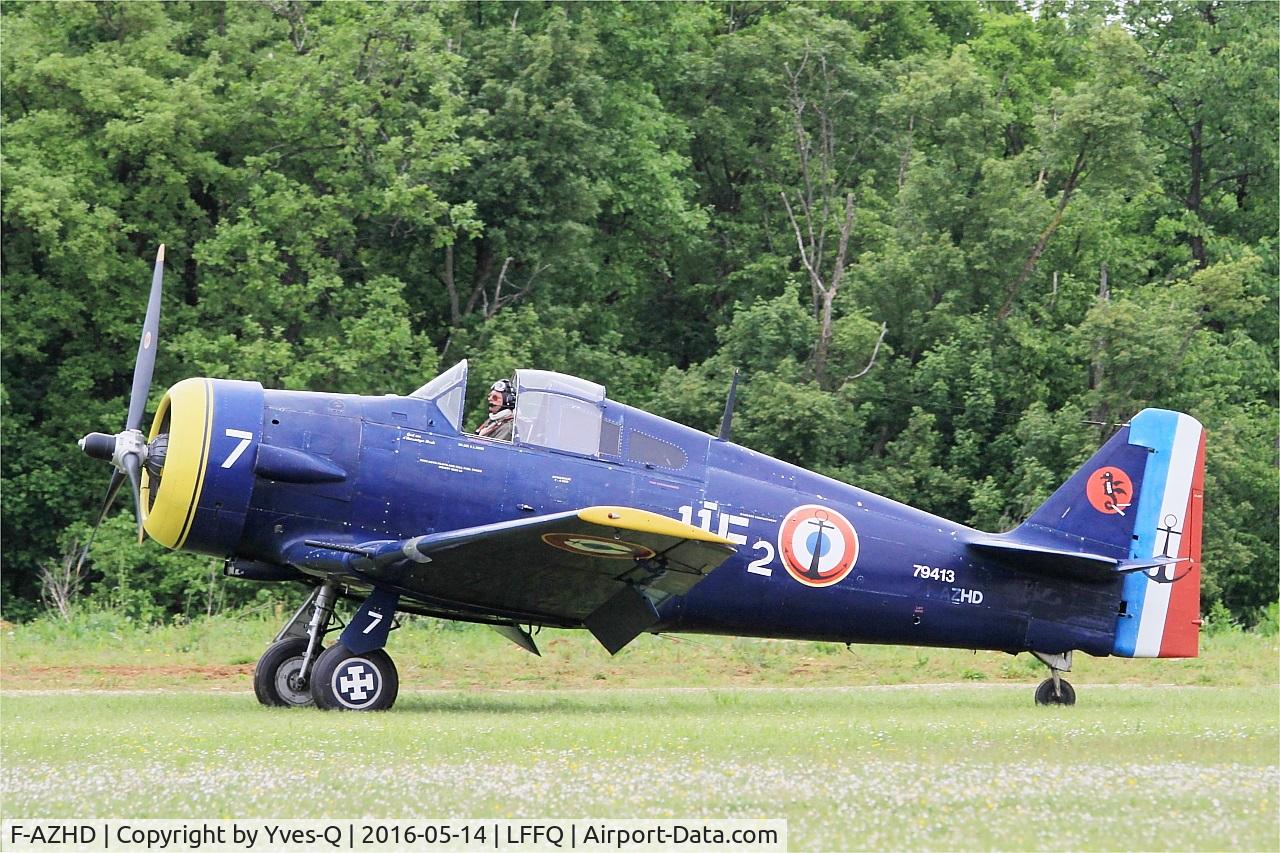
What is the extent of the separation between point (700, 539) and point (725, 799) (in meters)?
3.69

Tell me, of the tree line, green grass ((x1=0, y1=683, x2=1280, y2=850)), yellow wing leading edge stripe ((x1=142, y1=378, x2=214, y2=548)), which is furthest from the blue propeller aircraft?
the tree line

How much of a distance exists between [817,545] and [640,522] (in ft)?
9.41

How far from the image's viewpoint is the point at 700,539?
37.1ft

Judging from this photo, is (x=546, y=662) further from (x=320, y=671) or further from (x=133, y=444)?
(x=133, y=444)

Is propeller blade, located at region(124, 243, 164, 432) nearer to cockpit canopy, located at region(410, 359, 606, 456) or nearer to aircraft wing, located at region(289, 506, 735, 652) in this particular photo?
aircraft wing, located at region(289, 506, 735, 652)

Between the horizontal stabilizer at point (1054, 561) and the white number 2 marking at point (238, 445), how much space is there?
19.7ft

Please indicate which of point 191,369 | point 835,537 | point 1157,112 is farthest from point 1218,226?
point 835,537

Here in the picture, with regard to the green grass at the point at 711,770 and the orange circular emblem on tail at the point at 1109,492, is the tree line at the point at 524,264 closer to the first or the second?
the orange circular emblem on tail at the point at 1109,492

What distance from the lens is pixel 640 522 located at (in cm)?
1112

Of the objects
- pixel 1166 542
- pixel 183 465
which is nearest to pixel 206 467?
pixel 183 465

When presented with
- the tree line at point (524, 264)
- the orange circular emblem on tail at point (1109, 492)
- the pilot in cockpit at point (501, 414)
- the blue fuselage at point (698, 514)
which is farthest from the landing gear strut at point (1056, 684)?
the tree line at point (524, 264)

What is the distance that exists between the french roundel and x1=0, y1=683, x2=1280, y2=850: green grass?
1214mm

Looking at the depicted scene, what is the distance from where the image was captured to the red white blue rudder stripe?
46.8ft

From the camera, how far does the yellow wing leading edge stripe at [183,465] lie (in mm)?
12102
